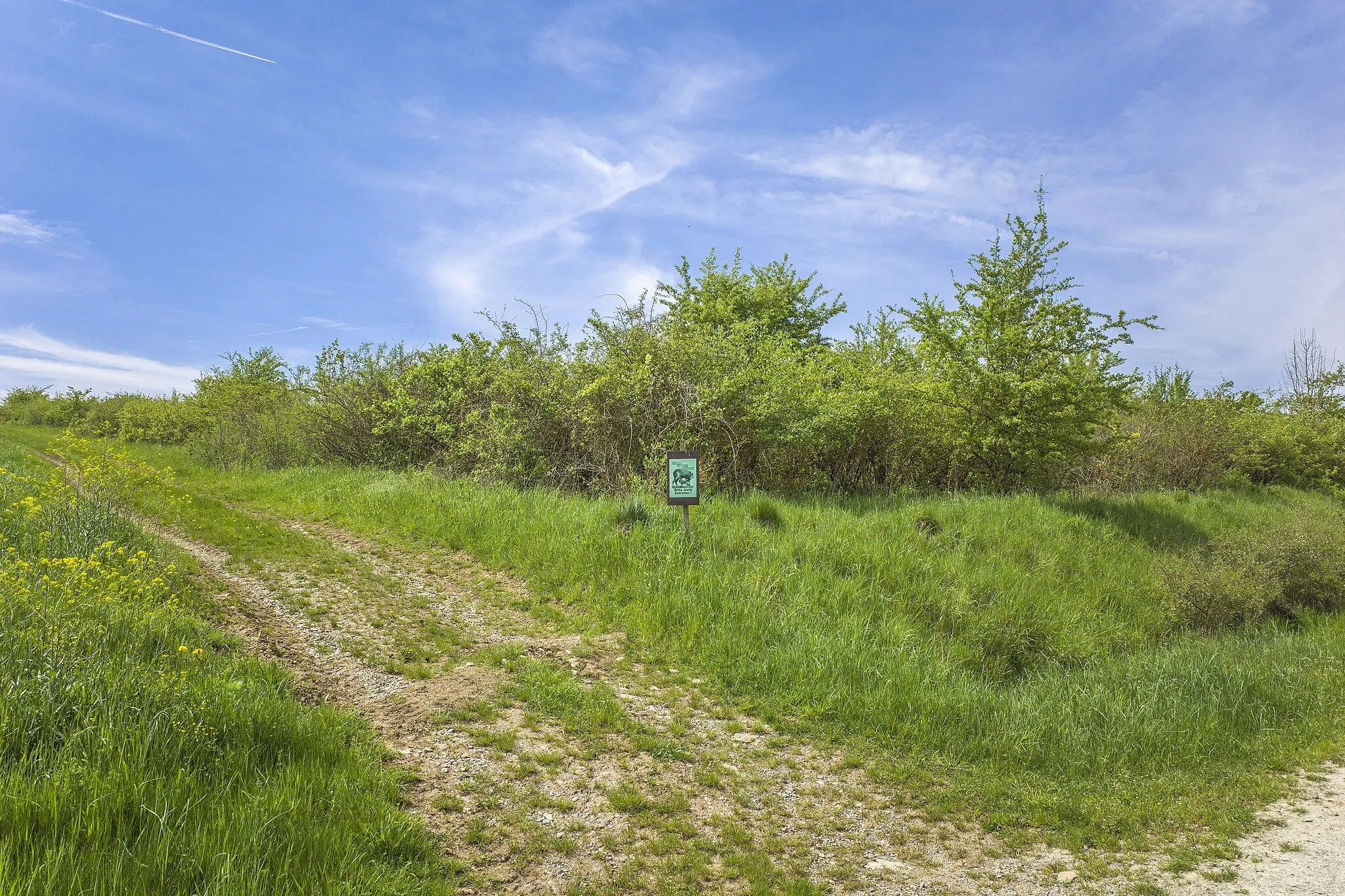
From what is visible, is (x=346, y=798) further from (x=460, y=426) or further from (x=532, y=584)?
(x=460, y=426)

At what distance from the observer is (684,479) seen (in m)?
8.85

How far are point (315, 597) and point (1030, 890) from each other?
24.2 feet

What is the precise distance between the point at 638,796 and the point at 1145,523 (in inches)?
551

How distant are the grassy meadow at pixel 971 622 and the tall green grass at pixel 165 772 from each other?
313 centimetres

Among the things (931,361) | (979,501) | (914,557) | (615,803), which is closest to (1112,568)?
(979,501)

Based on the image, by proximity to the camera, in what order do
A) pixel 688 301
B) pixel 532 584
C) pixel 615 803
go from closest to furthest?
1. pixel 615 803
2. pixel 532 584
3. pixel 688 301

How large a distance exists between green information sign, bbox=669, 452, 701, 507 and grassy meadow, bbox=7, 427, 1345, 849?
0.62 meters

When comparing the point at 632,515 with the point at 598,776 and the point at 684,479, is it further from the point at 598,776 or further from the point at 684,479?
the point at 598,776

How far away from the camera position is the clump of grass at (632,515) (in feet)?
31.4

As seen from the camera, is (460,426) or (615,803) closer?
(615,803)

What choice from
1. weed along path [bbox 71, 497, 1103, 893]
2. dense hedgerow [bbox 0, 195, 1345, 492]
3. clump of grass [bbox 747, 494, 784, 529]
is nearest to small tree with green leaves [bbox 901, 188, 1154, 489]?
dense hedgerow [bbox 0, 195, 1345, 492]

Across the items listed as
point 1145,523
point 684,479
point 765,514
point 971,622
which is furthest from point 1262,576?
point 684,479

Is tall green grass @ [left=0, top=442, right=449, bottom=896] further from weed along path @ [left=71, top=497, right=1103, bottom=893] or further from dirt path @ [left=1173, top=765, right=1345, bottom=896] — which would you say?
dirt path @ [left=1173, top=765, right=1345, bottom=896]

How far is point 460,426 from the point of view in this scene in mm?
14477
